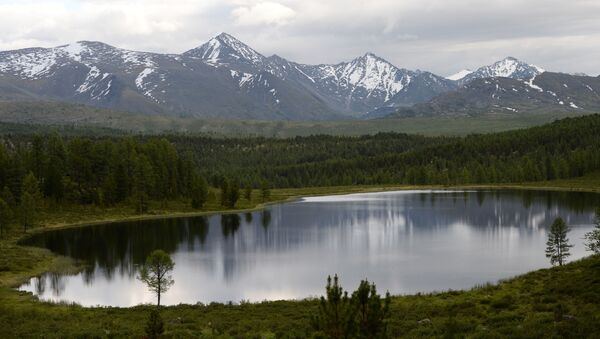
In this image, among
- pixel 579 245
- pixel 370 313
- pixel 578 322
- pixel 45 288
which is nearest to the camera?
pixel 370 313

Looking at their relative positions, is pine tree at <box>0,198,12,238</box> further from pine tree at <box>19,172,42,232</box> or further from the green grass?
the green grass

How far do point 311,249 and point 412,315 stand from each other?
169 feet

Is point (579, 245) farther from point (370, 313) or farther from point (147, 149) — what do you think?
point (147, 149)

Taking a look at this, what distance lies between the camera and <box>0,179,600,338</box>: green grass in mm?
31203

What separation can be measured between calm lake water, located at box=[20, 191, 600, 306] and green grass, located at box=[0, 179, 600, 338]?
8.72 metres

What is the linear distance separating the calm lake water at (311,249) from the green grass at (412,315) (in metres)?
8.72

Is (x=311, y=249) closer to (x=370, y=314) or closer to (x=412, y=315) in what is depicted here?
(x=412, y=315)

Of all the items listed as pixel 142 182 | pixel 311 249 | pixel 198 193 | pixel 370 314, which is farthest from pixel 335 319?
pixel 198 193

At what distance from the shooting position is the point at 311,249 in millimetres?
90562

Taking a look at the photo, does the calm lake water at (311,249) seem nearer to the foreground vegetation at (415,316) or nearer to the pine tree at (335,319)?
the foreground vegetation at (415,316)

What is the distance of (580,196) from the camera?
161250 millimetres

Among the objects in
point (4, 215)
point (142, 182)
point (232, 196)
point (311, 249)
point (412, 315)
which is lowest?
point (311, 249)

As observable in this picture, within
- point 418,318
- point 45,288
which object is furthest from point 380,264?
point 45,288

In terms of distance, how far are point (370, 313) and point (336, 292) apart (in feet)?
5.67
